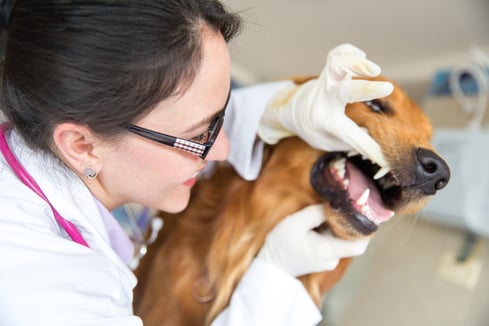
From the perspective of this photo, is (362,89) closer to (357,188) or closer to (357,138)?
(357,138)

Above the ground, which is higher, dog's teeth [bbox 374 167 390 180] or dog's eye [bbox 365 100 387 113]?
dog's eye [bbox 365 100 387 113]

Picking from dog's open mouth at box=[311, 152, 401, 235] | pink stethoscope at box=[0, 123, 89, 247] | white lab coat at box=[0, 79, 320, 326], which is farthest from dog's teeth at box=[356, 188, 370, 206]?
pink stethoscope at box=[0, 123, 89, 247]

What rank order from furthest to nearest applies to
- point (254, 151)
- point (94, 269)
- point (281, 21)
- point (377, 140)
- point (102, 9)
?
1. point (281, 21)
2. point (254, 151)
3. point (377, 140)
4. point (94, 269)
5. point (102, 9)

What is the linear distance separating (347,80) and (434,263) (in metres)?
0.91

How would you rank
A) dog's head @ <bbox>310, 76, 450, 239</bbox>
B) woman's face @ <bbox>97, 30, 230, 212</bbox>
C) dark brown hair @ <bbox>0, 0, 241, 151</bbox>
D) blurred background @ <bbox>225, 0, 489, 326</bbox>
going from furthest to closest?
blurred background @ <bbox>225, 0, 489, 326</bbox> → dog's head @ <bbox>310, 76, 450, 239</bbox> → woman's face @ <bbox>97, 30, 230, 212</bbox> → dark brown hair @ <bbox>0, 0, 241, 151</bbox>

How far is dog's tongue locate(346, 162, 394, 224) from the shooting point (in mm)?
912

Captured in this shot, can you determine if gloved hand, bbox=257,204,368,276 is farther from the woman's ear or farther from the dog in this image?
the woman's ear

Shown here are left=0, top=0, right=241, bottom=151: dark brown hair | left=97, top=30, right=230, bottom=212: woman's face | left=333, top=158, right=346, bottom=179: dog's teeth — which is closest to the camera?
left=0, top=0, right=241, bottom=151: dark brown hair

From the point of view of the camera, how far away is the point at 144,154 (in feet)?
2.59

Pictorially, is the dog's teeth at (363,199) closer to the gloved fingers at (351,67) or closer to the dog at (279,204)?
the dog at (279,204)

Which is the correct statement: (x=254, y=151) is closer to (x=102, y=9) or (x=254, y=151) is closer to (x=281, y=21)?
(x=102, y=9)

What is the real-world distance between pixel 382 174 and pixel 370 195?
9cm

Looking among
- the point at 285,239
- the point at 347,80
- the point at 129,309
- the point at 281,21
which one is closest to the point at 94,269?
the point at 129,309

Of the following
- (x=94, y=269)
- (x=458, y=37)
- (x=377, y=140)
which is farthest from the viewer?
(x=458, y=37)
